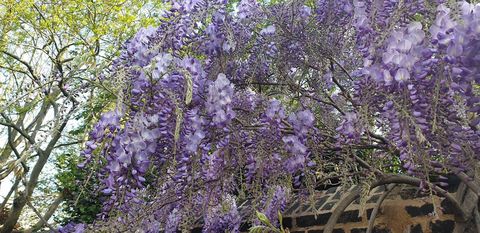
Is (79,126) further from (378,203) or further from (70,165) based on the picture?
(378,203)

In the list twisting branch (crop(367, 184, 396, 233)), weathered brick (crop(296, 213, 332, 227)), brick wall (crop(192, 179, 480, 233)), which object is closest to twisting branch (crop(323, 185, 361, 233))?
brick wall (crop(192, 179, 480, 233))

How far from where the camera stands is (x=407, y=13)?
2.70 m

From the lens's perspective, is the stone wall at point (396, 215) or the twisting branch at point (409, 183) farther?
the stone wall at point (396, 215)

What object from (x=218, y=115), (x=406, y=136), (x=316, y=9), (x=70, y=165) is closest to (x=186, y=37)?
(x=218, y=115)

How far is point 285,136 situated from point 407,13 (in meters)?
1.06

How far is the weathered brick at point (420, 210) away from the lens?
364 cm

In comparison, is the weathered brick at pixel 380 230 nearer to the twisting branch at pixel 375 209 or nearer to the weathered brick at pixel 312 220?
the twisting branch at pixel 375 209

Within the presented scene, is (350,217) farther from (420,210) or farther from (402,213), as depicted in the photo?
(420,210)

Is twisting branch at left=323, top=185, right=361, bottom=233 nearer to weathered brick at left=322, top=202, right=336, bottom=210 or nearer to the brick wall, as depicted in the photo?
the brick wall

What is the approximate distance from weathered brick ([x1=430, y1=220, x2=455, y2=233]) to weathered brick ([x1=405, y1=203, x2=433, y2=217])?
9 cm

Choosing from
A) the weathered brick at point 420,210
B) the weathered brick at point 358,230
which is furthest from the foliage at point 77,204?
the weathered brick at point 420,210

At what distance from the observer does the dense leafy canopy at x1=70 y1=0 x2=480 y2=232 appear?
242 cm

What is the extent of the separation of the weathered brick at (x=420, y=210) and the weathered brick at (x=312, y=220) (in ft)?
2.76

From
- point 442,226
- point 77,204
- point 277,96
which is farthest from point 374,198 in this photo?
point 77,204
